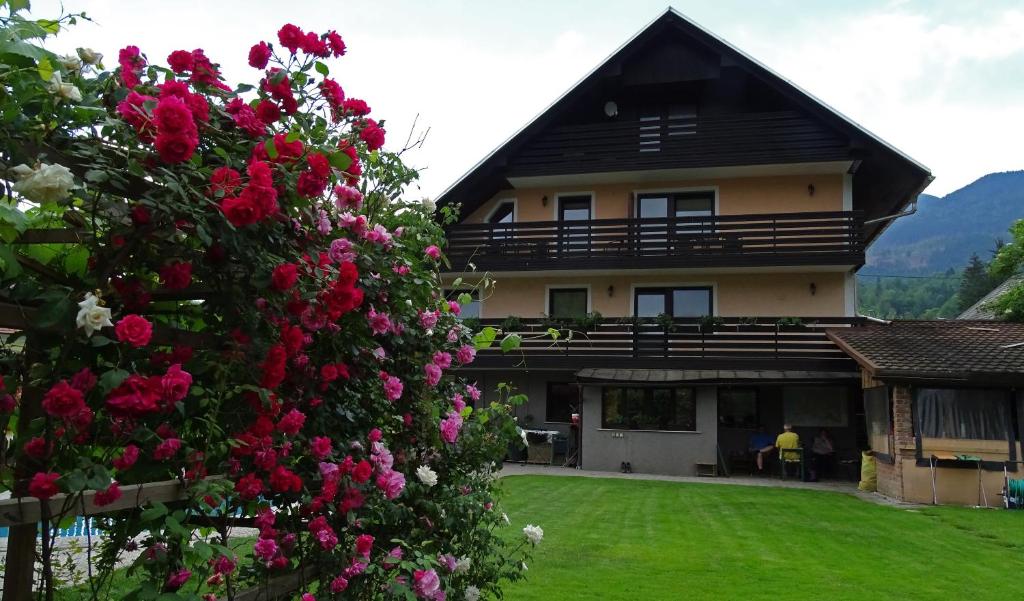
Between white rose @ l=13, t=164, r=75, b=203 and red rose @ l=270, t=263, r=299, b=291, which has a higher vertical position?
white rose @ l=13, t=164, r=75, b=203

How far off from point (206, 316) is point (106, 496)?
578mm

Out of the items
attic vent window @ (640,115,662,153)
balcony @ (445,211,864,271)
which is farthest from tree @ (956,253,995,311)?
attic vent window @ (640,115,662,153)

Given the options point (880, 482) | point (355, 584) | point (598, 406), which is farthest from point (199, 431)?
point (598, 406)

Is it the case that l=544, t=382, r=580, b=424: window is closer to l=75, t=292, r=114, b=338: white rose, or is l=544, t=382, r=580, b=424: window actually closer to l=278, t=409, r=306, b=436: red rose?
l=278, t=409, r=306, b=436: red rose

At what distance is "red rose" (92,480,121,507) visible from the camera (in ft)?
5.82

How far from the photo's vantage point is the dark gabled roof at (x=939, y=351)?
1395cm

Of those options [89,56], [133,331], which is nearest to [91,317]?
[133,331]

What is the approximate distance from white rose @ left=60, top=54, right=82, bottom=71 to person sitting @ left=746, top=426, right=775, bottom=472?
18473 mm

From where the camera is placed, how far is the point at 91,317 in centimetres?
164

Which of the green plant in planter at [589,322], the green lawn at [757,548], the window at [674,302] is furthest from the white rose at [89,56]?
the window at [674,302]

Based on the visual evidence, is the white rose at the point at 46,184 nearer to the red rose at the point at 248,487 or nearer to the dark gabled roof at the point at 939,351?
the red rose at the point at 248,487

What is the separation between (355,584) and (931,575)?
6.72 m

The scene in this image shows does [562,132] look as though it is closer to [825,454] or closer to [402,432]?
[825,454]

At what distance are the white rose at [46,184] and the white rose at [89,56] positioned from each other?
569 mm
